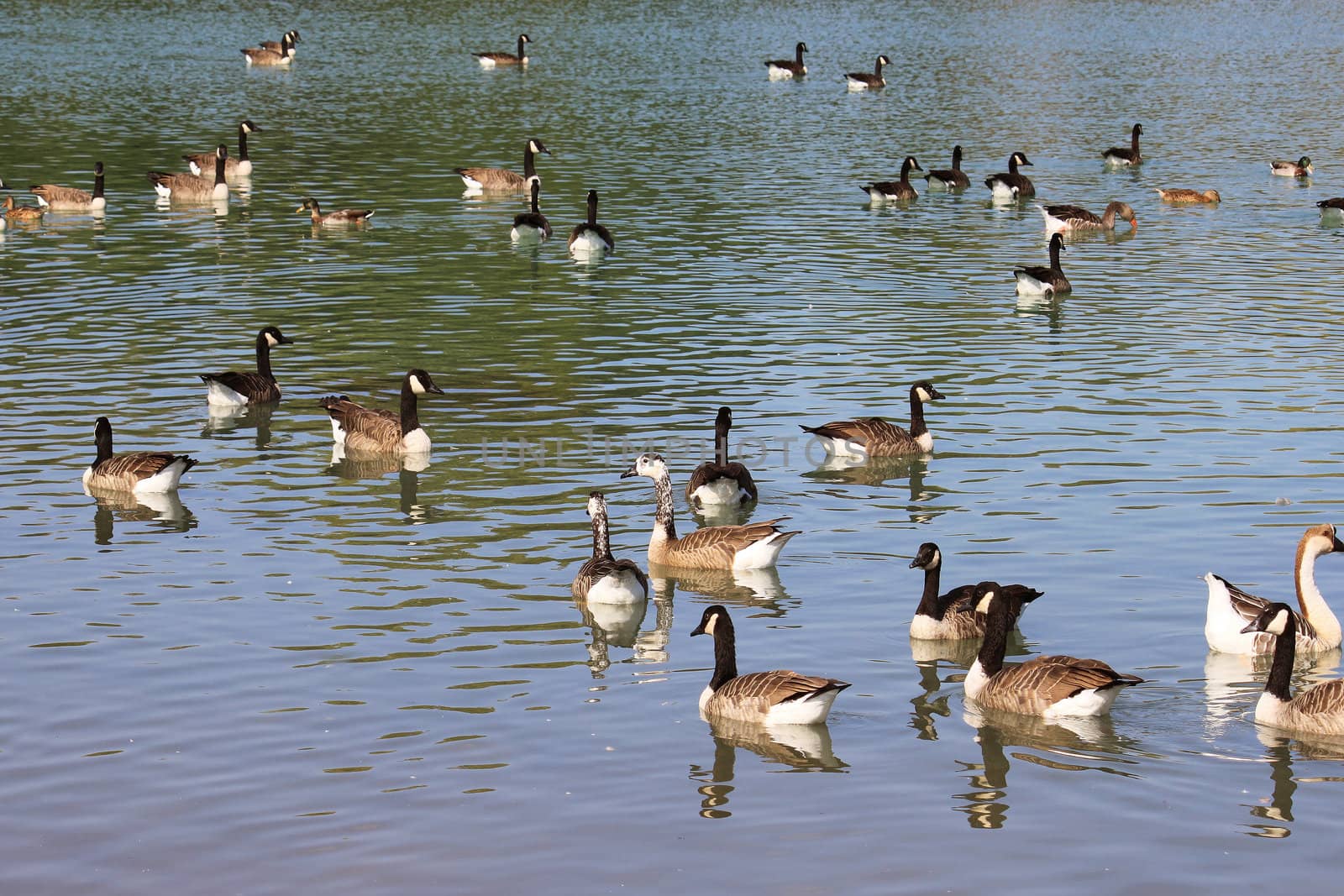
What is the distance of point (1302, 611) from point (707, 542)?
20.1ft

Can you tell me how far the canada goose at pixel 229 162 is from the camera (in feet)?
155

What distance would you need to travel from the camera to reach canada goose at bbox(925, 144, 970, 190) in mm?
49028

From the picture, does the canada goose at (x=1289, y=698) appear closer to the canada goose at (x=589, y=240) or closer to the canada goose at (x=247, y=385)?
the canada goose at (x=247, y=385)

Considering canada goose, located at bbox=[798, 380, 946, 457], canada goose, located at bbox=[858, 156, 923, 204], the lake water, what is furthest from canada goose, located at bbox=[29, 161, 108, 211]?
canada goose, located at bbox=[798, 380, 946, 457]

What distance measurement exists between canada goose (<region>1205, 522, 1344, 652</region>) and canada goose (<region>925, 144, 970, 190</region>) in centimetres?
3320

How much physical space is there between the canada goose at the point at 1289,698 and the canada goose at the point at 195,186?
3546cm

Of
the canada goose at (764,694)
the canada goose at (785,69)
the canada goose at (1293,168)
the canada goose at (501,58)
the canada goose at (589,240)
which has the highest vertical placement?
the canada goose at (501,58)

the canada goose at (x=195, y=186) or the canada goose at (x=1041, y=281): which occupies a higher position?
the canada goose at (x=195, y=186)

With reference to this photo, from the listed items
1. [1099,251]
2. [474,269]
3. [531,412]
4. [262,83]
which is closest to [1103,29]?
[262,83]

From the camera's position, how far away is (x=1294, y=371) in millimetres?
27844

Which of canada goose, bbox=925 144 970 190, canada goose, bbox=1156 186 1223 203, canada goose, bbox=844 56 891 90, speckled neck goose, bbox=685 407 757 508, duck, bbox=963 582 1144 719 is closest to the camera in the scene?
duck, bbox=963 582 1144 719

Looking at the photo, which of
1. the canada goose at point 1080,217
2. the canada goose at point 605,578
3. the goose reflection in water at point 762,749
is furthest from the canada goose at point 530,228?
the goose reflection in water at point 762,749

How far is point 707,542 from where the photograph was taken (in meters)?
19.3

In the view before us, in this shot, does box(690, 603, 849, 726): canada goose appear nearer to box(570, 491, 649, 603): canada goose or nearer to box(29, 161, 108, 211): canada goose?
box(570, 491, 649, 603): canada goose
